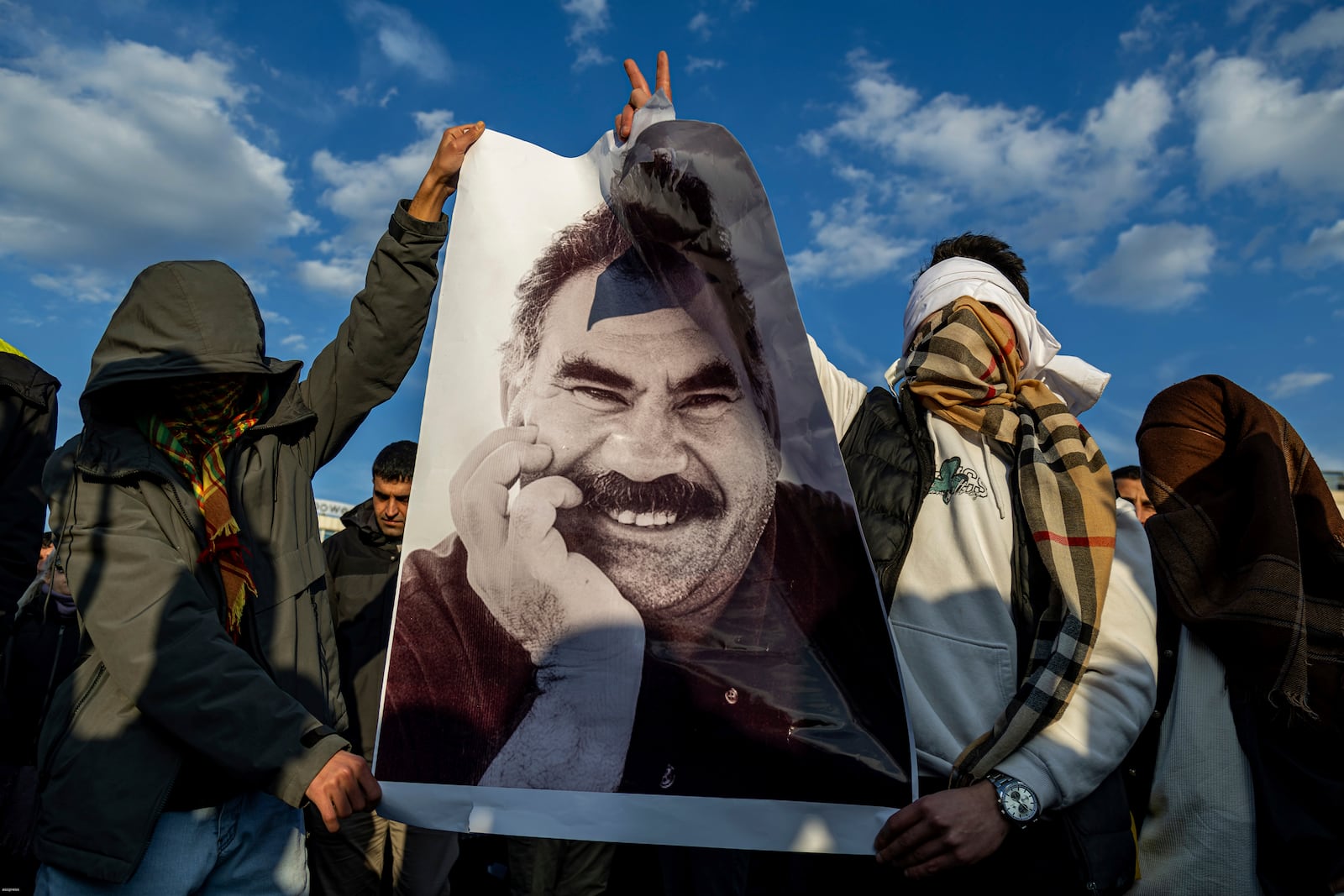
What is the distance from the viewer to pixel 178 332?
1.88 meters

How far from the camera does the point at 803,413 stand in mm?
1727

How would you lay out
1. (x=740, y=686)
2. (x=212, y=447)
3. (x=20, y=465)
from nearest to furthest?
(x=740, y=686) < (x=212, y=447) < (x=20, y=465)

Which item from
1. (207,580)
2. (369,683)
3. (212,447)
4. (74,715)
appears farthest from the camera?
(369,683)

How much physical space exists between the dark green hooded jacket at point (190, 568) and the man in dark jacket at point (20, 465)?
1241mm

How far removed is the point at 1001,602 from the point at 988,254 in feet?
3.18

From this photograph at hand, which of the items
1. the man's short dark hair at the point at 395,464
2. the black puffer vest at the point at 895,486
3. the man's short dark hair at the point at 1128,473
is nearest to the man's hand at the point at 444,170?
the black puffer vest at the point at 895,486

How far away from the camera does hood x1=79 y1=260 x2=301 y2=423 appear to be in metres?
1.82

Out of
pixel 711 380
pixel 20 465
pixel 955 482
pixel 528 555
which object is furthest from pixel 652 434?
pixel 20 465

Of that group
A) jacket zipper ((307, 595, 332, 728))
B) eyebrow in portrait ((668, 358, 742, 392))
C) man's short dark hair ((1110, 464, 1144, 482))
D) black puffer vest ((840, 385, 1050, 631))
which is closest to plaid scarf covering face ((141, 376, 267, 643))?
jacket zipper ((307, 595, 332, 728))

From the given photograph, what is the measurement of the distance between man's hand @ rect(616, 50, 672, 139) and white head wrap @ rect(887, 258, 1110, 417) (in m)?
0.75

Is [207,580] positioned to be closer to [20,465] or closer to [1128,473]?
[20,465]

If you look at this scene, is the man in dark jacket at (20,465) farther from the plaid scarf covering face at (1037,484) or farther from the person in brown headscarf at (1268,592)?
the person in brown headscarf at (1268,592)

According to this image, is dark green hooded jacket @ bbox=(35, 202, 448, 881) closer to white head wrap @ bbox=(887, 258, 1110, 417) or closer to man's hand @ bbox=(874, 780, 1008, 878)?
man's hand @ bbox=(874, 780, 1008, 878)

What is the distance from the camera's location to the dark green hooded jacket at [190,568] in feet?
5.32
